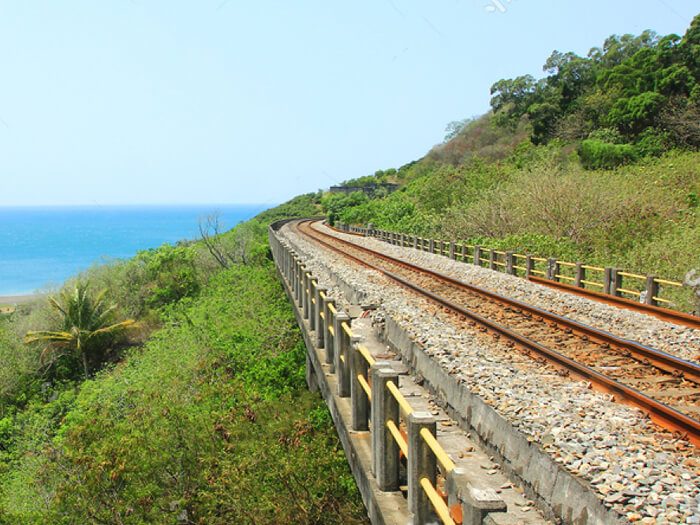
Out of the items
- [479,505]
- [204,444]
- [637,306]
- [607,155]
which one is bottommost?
[204,444]

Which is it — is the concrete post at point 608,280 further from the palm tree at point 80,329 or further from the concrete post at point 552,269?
the palm tree at point 80,329

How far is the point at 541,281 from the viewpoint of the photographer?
17.8 metres

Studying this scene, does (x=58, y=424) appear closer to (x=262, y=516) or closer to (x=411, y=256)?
(x=411, y=256)

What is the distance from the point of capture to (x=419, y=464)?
417 centimetres

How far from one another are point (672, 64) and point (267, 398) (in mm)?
42123

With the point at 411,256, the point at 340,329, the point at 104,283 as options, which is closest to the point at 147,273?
the point at 104,283

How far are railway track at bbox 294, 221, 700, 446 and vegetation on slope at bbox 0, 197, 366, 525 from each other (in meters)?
3.72

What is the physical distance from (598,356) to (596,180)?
19041mm

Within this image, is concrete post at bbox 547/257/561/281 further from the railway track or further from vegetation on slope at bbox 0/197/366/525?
vegetation on slope at bbox 0/197/366/525

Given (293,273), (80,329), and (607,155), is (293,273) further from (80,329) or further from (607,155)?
(607,155)

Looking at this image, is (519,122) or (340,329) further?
(519,122)

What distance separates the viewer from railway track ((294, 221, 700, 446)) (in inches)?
249

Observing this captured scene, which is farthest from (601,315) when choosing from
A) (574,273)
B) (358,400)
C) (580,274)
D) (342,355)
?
(574,273)

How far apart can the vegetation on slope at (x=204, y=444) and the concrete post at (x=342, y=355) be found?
334 centimetres
